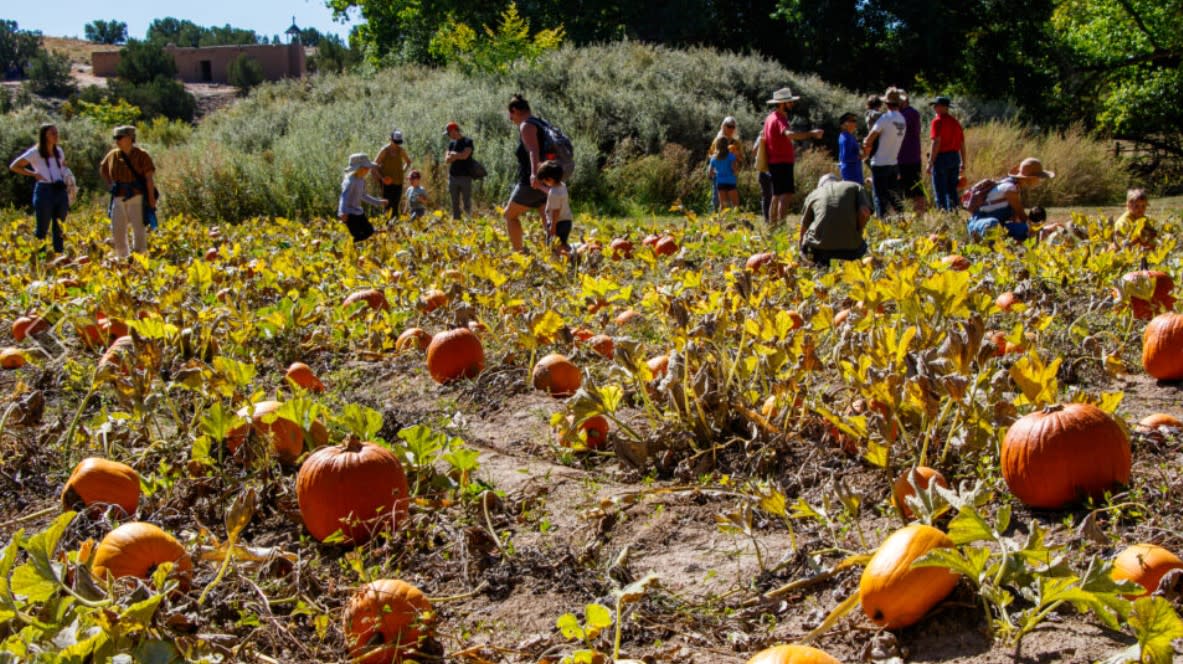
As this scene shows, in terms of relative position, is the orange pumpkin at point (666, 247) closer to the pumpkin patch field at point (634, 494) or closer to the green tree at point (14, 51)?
the pumpkin patch field at point (634, 494)

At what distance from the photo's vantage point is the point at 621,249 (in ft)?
27.4

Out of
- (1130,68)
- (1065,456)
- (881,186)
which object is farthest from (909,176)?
(1130,68)

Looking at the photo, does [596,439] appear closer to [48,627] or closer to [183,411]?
[183,411]

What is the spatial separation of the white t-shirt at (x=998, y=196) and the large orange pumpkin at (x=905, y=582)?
21.8ft

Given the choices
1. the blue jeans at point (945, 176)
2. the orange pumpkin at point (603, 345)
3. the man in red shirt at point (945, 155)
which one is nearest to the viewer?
the orange pumpkin at point (603, 345)

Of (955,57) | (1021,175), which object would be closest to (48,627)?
(1021,175)

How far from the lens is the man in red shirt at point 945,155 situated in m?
11.6

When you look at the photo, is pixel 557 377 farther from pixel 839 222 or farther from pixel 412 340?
pixel 839 222

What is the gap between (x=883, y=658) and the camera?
208 cm

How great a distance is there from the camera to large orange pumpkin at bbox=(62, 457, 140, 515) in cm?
303

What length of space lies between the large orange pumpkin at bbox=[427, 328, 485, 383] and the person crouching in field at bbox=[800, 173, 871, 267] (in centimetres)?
340

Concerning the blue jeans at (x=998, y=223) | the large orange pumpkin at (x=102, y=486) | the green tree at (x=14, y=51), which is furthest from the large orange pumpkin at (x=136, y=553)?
the green tree at (x=14, y=51)

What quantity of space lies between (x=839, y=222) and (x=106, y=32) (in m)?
130

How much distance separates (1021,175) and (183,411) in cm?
668
